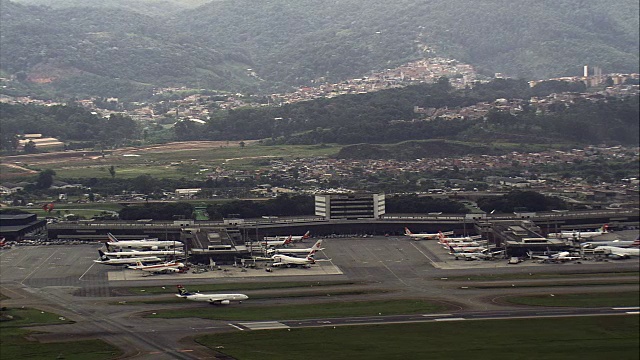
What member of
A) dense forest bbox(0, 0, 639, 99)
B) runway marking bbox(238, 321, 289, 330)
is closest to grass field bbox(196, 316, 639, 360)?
runway marking bbox(238, 321, 289, 330)

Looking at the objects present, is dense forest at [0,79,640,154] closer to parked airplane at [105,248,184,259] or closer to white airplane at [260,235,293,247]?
white airplane at [260,235,293,247]

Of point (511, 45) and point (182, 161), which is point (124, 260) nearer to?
point (182, 161)

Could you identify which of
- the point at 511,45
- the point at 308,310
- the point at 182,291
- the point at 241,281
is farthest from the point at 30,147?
Result: the point at 511,45

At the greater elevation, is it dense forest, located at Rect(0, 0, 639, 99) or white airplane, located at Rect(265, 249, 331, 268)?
dense forest, located at Rect(0, 0, 639, 99)

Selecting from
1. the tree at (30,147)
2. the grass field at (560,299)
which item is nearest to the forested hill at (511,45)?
the tree at (30,147)

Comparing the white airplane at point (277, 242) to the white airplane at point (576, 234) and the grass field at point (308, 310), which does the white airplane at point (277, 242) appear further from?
the grass field at point (308, 310)

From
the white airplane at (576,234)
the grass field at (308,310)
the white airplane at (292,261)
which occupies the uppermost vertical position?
the white airplane at (576,234)
